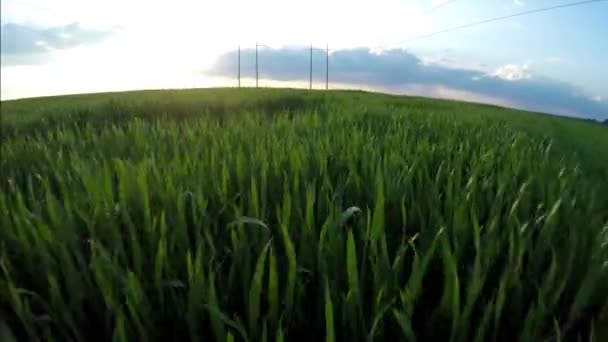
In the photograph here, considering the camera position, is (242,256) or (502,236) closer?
(242,256)

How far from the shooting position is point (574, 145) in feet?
19.0

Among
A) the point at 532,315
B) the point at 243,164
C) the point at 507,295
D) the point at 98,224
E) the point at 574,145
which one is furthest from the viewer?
the point at 574,145

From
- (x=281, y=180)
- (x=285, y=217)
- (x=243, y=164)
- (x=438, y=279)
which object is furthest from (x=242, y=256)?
(x=243, y=164)

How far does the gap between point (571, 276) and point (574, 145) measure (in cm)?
517

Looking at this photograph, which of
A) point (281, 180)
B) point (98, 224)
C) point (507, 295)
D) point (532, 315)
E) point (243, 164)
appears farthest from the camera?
point (243, 164)

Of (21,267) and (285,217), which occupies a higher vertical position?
(285,217)

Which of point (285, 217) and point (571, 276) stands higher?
point (285, 217)

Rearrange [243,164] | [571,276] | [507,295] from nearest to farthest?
[507,295], [571,276], [243,164]

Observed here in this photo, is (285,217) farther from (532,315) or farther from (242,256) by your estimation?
(532,315)

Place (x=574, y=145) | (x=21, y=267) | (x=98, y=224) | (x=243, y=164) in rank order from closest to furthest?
(x=21, y=267), (x=98, y=224), (x=243, y=164), (x=574, y=145)

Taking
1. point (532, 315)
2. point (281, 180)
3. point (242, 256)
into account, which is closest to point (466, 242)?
point (532, 315)

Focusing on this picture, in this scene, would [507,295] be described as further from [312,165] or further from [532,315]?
[312,165]

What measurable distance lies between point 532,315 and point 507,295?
15cm

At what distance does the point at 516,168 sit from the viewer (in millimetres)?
2189
